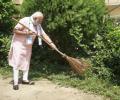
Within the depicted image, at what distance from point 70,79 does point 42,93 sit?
965 millimetres

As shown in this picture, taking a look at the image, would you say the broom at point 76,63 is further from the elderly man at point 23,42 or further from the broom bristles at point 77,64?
the elderly man at point 23,42

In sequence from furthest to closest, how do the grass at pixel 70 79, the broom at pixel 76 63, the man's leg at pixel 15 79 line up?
the broom at pixel 76 63, the man's leg at pixel 15 79, the grass at pixel 70 79

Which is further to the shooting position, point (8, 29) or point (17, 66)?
point (8, 29)

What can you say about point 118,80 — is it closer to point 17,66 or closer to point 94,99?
point 94,99

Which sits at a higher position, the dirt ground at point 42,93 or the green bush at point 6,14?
the green bush at point 6,14

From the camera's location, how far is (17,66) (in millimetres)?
9398

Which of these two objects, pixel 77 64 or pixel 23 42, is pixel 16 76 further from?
pixel 77 64

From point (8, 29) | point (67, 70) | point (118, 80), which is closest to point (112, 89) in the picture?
point (118, 80)

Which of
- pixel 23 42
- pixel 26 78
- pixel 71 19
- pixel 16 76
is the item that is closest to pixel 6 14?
pixel 71 19

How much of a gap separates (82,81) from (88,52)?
1200 mm

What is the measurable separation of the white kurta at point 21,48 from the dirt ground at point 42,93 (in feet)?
1.55

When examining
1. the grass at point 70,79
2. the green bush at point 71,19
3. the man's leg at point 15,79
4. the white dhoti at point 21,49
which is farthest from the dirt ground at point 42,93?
the green bush at point 71,19

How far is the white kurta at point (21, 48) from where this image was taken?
9.27m

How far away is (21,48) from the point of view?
9.34 metres
